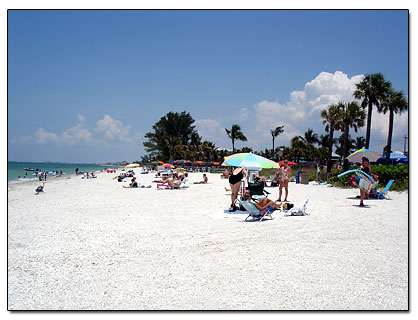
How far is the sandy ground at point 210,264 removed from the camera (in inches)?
138

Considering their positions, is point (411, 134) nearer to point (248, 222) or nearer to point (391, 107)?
point (248, 222)

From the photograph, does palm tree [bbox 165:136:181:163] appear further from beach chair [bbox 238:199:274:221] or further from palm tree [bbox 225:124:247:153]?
beach chair [bbox 238:199:274:221]

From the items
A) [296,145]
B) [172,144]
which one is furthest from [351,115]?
[172,144]

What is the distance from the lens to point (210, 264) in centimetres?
466

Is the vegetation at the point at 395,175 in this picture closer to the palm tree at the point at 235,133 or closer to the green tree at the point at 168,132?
the palm tree at the point at 235,133

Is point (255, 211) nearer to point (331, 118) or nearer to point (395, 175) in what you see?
point (395, 175)

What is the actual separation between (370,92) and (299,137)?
35959 millimetres

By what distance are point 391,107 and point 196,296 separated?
2446 cm

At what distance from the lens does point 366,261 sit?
15.5ft

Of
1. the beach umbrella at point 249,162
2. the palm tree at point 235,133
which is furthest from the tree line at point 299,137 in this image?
the beach umbrella at point 249,162

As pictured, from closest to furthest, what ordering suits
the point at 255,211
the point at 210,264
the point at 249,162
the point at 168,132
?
the point at 210,264, the point at 255,211, the point at 249,162, the point at 168,132

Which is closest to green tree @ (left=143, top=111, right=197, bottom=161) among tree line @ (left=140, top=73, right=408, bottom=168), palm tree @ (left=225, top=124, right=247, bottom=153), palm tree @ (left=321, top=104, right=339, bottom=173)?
tree line @ (left=140, top=73, right=408, bottom=168)

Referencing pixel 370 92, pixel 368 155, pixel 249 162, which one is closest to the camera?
pixel 249 162

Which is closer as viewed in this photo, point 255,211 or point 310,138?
point 255,211
